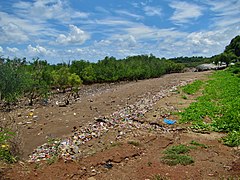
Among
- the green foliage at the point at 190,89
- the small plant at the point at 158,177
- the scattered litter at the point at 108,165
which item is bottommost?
the scattered litter at the point at 108,165

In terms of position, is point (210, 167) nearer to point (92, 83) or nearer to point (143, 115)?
point (143, 115)

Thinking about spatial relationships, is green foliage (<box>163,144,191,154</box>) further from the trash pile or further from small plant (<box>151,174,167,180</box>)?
the trash pile

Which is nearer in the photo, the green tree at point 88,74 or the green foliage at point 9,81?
the green foliage at point 9,81

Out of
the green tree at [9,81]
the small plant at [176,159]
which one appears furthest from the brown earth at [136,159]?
the green tree at [9,81]

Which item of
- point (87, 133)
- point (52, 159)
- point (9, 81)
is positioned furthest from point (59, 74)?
point (52, 159)

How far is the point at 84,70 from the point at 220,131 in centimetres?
3549

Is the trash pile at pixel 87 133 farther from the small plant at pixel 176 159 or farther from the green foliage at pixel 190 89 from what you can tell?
the green foliage at pixel 190 89

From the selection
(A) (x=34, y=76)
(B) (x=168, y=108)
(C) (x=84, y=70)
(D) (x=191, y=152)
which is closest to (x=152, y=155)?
(D) (x=191, y=152)

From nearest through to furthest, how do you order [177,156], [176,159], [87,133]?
[176,159]
[177,156]
[87,133]

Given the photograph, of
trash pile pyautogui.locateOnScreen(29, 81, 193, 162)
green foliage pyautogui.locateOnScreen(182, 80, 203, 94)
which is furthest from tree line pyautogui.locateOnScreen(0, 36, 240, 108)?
green foliage pyautogui.locateOnScreen(182, 80, 203, 94)

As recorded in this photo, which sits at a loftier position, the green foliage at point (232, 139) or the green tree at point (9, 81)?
the green tree at point (9, 81)

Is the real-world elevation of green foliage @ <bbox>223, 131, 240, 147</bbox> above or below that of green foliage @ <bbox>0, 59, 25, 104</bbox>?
below

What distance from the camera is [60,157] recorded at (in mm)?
7203

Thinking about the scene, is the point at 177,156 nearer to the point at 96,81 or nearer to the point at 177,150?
the point at 177,150
